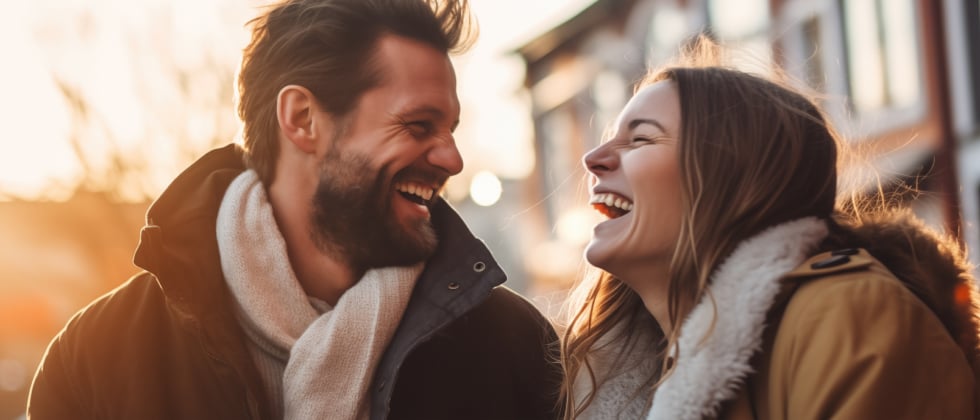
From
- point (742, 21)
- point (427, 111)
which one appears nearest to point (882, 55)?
point (742, 21)

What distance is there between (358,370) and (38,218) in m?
23.8

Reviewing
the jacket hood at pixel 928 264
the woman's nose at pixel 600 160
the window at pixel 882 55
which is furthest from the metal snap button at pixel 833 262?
the window at pixel 882 55

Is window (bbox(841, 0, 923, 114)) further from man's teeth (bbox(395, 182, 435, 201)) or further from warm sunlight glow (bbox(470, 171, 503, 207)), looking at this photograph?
warm sunlight glow (bbox(470, 171, 503, 207))

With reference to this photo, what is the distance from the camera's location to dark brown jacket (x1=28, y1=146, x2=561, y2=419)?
3232mm

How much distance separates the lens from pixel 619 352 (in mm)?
3352

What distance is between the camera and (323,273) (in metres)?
3.73

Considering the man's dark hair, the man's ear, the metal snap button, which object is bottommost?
the metal snap button

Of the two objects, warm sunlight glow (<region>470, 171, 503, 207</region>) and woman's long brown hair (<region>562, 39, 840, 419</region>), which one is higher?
woman's long brown hair (<region>562, 39, 840, 419</region>)

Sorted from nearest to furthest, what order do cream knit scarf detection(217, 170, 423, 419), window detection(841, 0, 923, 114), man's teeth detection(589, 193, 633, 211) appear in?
1. man's teeth detection(589, 193, 633, 211)
2. cream knit scarf detection(217, 170, 423, 419)
3. window detection(841, 0, 923, 114)

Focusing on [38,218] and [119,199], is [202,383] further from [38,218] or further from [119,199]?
[38,218]

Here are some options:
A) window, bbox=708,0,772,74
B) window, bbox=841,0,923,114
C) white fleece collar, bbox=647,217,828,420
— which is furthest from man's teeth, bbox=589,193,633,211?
window, bbox=708,0,772,74

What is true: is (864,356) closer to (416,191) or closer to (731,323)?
(731,323)

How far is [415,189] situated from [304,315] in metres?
0.61

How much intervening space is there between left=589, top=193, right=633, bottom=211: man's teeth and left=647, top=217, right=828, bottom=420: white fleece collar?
0.46 meters
